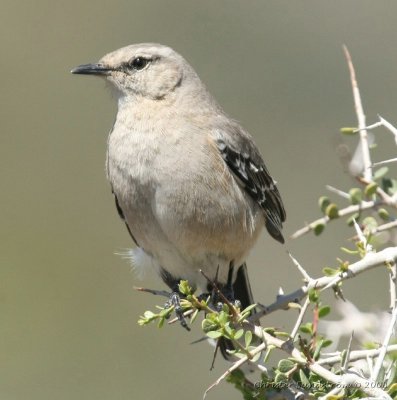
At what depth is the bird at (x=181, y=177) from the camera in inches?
232

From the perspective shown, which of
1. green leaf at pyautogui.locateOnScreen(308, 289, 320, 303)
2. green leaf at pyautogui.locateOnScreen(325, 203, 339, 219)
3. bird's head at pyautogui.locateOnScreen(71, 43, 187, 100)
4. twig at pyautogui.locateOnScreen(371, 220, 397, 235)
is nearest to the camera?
green leaf at pyautogui.locateOnScreen(308, 289, 320, 303)

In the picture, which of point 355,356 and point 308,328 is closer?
point 355,356

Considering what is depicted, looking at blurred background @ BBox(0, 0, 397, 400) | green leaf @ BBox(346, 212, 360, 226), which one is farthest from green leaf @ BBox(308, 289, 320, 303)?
blurred background @ BBox(0, 0, 397, 400)

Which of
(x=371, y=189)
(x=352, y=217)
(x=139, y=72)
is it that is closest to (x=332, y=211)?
(x=352, y=217)

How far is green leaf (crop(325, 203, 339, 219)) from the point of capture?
4656 mm

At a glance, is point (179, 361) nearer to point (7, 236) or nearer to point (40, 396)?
point (40, 396)

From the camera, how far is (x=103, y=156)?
39.5 feet

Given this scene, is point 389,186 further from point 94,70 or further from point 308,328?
point 94,70

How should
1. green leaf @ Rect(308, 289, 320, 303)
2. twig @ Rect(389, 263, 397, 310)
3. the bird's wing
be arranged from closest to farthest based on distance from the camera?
1. twig @ Rect(389, 263, 397, 310)
2. green leaf @ Rect(308, 289, 320, 303)
3. the bird's wing

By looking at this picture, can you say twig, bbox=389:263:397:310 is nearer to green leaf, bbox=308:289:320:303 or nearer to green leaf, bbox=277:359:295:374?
green leaf, bbox=308:289:320:303

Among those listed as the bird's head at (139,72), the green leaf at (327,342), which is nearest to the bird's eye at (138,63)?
the bird's head at (139,72)

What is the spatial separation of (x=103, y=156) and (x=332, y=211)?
7633mm

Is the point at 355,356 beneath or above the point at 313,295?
beneath

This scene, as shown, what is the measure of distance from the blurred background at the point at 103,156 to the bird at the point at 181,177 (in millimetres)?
2238
